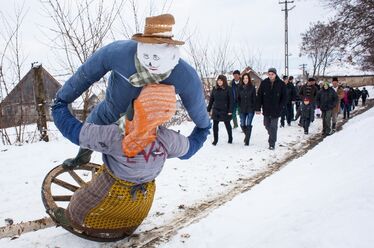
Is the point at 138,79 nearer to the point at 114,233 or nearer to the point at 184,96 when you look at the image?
the point at 184,96

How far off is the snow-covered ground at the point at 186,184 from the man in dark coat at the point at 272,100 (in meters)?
0.44

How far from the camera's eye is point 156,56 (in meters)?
2.43

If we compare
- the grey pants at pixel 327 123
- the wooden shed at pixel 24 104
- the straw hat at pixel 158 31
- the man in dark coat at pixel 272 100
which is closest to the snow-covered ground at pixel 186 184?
the man in dark coat at pixel 272 100

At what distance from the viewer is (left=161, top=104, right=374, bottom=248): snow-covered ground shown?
93.1 inches

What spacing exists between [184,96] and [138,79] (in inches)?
17.9

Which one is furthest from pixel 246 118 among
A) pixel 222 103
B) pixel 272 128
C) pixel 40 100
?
pixel 40 100

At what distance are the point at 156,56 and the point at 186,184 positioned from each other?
305 cm

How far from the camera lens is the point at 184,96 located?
9.27ft

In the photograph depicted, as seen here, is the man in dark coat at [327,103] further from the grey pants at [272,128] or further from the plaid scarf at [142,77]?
the plaid scarf at [142,77]

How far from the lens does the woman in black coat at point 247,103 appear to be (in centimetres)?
849

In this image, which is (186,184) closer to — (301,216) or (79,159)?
(79,159)

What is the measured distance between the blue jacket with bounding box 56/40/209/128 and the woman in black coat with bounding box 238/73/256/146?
18.6ft

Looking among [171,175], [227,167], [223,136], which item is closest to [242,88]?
[223,136]

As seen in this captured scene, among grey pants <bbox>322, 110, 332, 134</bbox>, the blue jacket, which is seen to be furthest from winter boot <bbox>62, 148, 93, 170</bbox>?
grey pants <bbox>322, 110, 332, 134</bbox>
